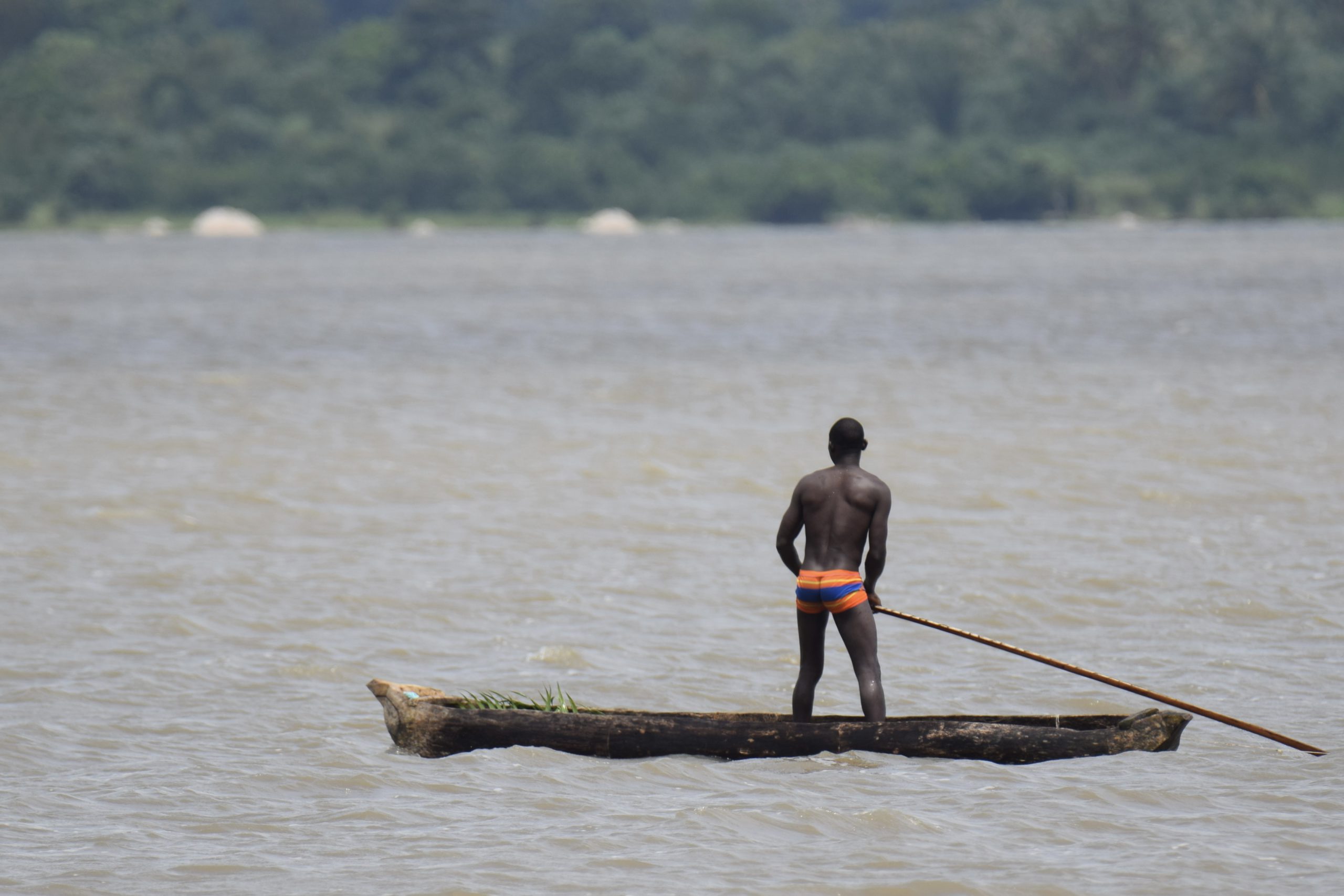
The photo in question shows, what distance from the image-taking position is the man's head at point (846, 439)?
32.4 ft

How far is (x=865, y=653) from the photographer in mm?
10000

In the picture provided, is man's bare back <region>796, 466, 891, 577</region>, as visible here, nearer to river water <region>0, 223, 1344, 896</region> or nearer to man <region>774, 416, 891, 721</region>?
man <region>774, 416, 891, 721</region>

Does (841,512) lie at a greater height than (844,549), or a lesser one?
greater

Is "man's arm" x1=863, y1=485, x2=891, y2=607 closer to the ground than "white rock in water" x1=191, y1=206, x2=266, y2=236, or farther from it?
closer to the ground

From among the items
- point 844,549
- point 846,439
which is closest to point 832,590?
point 844,549

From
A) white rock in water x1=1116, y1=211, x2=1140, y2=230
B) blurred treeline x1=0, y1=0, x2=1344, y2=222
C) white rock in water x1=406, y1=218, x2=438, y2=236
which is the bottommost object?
white rock in water x1=406, y1=218, x2=438, y2=236

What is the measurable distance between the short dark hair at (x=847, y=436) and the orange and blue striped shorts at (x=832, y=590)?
0.64m

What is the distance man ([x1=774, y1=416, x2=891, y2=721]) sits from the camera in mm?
9898

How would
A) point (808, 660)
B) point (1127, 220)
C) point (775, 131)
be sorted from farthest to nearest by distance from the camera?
point (775, 131), point (1127, 220), point (808, 660)

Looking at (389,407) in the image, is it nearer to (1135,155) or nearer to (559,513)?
(559,513)

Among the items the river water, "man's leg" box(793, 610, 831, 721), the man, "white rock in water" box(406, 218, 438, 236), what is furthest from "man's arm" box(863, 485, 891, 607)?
"white rock in water" box(406, 218, 438, 236)

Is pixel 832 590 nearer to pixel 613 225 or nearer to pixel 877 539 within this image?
pixel 877 539

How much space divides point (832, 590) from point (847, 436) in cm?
80

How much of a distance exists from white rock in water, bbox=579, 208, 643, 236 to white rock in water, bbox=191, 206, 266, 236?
29.5 metres
